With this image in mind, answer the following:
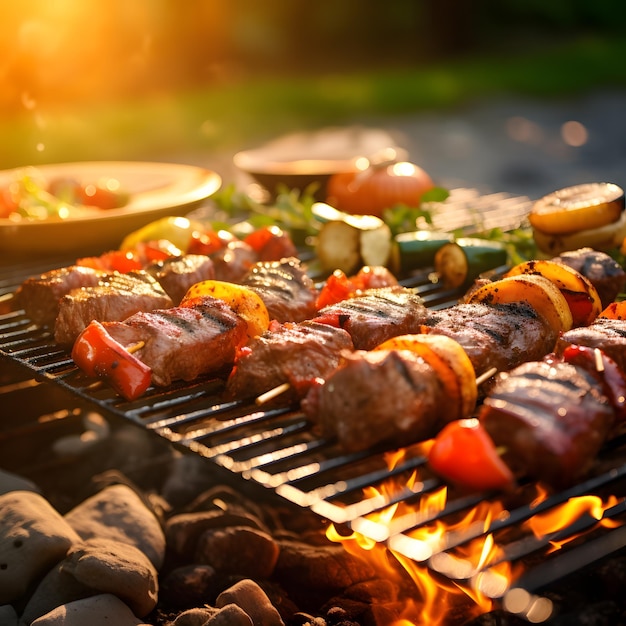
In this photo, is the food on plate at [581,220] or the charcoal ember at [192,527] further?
the food on plate at [581,220]

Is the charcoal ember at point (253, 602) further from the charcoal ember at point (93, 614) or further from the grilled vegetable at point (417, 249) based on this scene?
the grilled vegetable at point (417, 249)

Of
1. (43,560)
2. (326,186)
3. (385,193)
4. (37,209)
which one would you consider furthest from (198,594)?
(326,186)

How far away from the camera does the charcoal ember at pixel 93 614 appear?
143 inches

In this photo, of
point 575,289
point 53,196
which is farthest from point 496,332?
point 53,196

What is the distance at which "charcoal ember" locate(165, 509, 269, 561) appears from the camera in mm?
4531

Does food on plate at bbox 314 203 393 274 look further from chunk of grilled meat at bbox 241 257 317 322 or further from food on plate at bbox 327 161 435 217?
food on plate at bbox 327 161 435 217

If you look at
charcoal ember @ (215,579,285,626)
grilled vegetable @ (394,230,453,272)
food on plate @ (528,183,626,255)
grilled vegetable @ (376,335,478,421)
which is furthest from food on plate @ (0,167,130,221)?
grilled vegetable @ (376,335,478,421)

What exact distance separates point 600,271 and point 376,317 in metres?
1.36

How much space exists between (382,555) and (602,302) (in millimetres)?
1678

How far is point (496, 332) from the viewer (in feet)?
11.3

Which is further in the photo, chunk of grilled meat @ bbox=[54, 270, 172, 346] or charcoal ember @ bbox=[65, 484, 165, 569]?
charcoal ember @ bbox=[65, 484, 165, 569]

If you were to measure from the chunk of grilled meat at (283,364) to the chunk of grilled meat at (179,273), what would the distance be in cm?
109

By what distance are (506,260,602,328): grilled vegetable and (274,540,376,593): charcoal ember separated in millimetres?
1541

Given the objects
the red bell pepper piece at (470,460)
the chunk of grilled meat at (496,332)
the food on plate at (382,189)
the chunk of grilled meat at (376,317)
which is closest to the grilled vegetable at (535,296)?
the chunk of grilled meat at (496,332)
